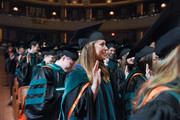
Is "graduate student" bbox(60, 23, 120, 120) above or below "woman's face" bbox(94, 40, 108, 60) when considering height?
below

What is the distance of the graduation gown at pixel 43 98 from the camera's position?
242 centimetres

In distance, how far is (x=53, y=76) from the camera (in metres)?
2.64

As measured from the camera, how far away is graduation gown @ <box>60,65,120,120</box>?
5.70 feet

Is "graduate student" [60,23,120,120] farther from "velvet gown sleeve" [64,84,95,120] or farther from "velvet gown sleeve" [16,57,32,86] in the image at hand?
"velvet gown sleeve" [16,57,32,86]

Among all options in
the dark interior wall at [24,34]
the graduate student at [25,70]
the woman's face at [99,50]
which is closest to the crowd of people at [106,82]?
the woman's face at [99,50]

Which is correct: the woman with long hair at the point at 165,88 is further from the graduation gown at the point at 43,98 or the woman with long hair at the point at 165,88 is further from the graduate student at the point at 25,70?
the graduate student at the point at 25,70

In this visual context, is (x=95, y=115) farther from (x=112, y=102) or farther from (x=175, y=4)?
(x=175, y=4)

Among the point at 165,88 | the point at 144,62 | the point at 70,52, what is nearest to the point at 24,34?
the point at 70,52

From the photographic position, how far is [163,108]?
818mm

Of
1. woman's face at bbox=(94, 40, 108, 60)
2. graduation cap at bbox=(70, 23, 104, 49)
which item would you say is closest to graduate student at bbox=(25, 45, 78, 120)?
graduation cap at bbox=(70, 23, 104, 49)

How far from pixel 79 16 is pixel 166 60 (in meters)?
24.9

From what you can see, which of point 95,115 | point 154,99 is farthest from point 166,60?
point 95,115

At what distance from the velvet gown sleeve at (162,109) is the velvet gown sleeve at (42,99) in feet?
6.04

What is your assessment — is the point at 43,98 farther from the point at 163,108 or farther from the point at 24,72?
the point at 24,72
